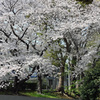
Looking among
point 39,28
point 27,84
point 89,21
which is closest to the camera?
point 89,21

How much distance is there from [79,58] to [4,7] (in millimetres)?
5456

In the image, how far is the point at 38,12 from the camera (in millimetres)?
9664

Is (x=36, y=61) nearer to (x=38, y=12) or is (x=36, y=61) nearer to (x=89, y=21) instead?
(x=38, y=12)

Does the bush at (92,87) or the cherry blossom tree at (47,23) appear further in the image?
the cherry blossom tree at (47,23)

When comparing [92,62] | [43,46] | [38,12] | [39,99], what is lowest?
[39,99]

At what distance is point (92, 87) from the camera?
7176mm

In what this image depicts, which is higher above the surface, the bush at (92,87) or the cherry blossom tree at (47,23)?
the cherry blossom tree at (47,23)

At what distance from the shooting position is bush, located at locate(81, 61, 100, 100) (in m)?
7.05

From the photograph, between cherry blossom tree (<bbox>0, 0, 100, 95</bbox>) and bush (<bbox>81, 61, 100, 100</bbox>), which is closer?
bush (<bbox>81, 61, 100, 100</bbox>)

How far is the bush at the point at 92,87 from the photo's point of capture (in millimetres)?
7051

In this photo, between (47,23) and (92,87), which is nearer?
(92,87)

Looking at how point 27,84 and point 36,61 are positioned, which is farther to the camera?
point 27,84

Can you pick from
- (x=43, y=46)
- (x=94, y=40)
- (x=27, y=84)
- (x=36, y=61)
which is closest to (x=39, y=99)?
(x=36, y=61)

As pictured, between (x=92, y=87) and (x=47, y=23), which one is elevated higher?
(x=47, y=23)
